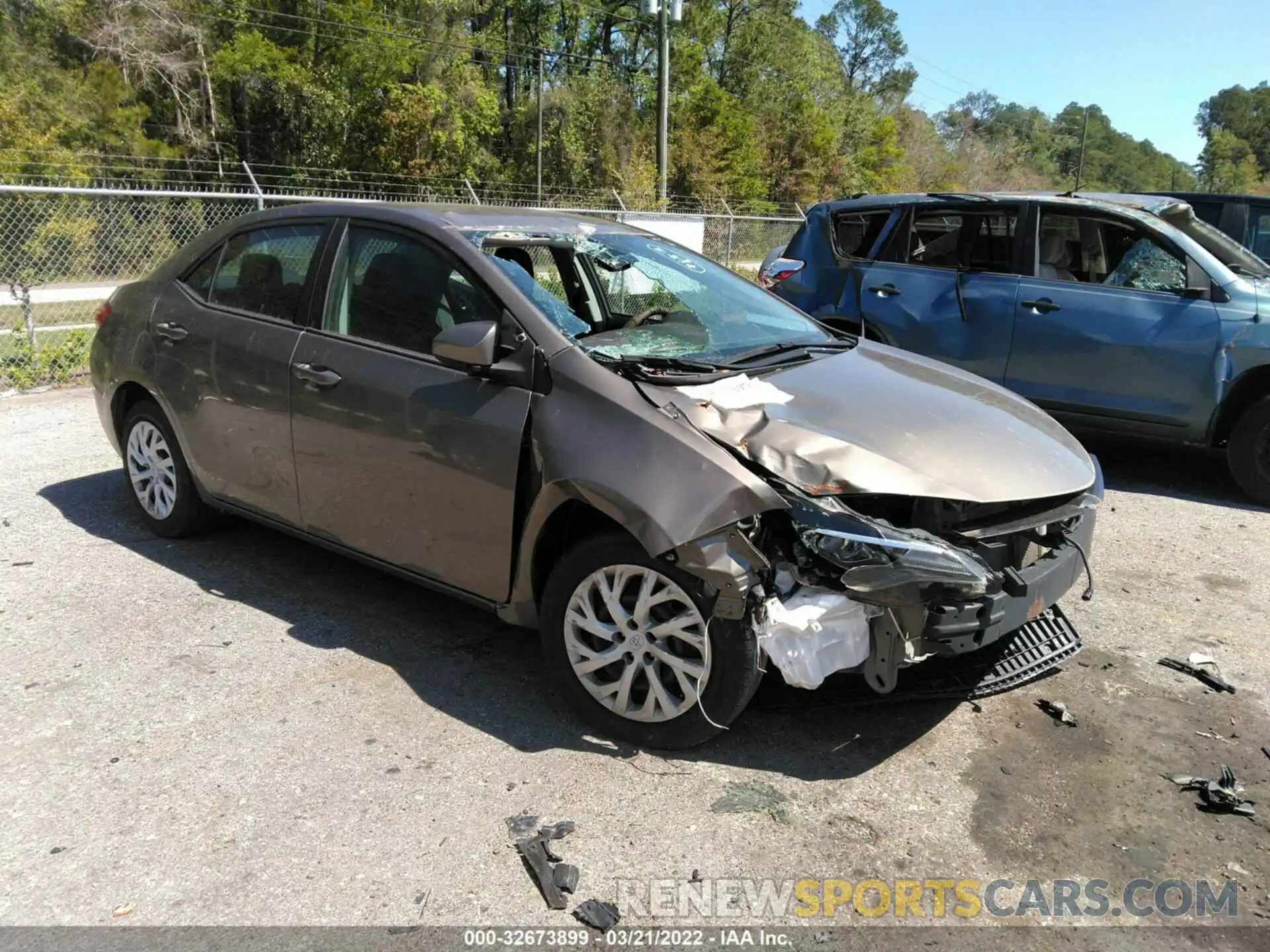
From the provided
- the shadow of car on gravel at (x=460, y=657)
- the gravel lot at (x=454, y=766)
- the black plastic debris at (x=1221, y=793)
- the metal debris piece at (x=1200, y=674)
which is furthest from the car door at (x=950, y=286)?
the black plastic debris at (x=1221, y=793)

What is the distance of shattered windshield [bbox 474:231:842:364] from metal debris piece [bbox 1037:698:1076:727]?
1.73 meters

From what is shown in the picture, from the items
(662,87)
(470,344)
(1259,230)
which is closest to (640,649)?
(470,344)

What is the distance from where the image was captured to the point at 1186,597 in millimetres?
4531

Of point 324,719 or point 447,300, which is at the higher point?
point 447,300

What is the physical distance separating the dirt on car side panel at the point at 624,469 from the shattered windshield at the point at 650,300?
335 mm

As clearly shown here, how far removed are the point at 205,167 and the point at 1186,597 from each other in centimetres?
3550

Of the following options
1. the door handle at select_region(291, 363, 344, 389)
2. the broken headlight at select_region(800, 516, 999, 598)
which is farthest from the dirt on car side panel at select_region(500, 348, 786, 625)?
the door handle at select_region(291, 363, 344, 389)

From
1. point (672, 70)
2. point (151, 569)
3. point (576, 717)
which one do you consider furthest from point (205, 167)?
point (576, 717)

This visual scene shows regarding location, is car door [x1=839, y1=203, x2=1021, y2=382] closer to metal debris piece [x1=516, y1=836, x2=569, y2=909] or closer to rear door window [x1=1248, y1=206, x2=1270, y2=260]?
rear door window [x1=1248, y1=206, x2=1270, y2=260]

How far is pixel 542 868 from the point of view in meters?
2.59

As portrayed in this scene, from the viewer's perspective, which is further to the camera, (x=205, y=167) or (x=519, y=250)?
(x=205, y=167)

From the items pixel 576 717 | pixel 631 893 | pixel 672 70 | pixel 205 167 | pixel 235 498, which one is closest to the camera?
pixel 631 893

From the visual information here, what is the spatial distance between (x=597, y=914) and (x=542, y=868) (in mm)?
230

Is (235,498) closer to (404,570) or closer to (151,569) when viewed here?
(151,569)
